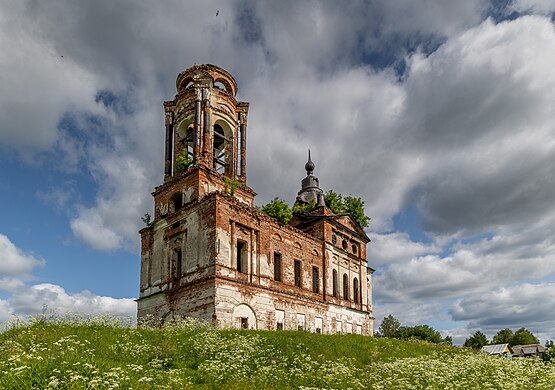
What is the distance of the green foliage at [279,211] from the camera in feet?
101

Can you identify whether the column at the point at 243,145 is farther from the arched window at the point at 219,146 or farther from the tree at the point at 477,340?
the tree at the point at 477,340

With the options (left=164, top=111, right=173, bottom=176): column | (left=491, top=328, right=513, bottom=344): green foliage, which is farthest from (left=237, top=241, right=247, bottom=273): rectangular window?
(left=491, top=328, right=513, bottom=344): green foliage

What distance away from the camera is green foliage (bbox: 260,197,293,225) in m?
30.7

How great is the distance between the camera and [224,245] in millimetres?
23750

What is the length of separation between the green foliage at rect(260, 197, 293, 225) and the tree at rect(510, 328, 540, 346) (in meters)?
69.0

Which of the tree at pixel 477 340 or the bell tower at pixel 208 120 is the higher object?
the bell tower at pixel 208 120

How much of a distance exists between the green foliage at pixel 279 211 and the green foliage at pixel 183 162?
20.2 ft

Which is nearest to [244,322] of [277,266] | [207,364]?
[277,266]

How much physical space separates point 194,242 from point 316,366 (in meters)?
12.2

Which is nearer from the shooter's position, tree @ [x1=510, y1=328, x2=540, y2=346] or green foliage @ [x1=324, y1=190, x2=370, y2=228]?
green foliage @ [x1=324, y1=190, x2=370, y2=228]

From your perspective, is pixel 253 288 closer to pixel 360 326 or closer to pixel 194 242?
pixel 194 242

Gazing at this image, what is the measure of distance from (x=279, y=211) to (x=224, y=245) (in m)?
7.75

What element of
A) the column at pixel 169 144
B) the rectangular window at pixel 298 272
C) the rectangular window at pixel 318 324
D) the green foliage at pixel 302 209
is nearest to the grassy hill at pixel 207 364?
the rectangular window at pixel 298 272

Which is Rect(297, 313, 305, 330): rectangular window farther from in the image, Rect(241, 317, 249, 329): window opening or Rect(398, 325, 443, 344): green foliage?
Rect(398, 325, 443, 344): green foliage
